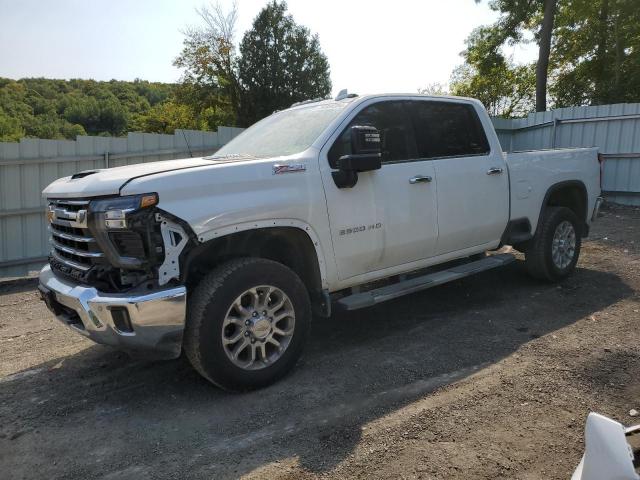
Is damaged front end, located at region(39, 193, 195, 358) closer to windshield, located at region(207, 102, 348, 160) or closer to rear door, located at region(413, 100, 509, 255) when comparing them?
windshield, located at region(207, 102, 348, 160)

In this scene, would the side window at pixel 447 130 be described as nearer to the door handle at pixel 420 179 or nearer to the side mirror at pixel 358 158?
the door handle at pixel 420 179

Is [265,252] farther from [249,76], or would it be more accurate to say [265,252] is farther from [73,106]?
[73,106]

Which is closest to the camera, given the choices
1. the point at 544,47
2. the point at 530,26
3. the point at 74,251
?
the point at 74,251

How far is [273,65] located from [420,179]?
24.7 m

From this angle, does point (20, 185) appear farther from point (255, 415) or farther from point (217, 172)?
point (255, 415)

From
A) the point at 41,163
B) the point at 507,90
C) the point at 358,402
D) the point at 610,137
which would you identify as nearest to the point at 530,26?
the point at 507,90

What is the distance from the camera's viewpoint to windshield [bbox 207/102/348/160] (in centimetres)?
416

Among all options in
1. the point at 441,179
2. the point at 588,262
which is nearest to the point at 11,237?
the point at 441,179

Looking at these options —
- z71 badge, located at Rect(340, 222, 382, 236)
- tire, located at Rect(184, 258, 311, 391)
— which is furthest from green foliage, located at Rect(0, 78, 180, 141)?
tire, located at Rect(184, 258, 311, 391)

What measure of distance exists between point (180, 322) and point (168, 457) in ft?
2.53

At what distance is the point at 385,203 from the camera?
13.9ft

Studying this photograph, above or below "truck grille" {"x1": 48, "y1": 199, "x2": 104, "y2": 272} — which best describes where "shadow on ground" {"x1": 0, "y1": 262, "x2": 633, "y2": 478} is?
below

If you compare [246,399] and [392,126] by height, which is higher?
[392,126]

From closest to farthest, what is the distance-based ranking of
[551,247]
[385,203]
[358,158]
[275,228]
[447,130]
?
[275,228], [358,158], [385,203], [447,130], [551,247]
